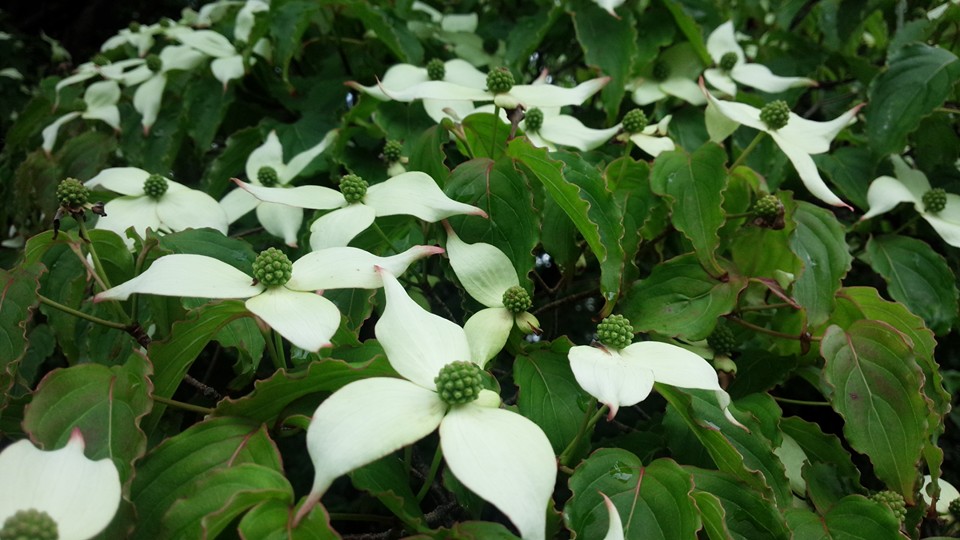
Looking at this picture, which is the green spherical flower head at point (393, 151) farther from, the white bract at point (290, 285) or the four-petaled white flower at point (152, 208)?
the white bract at point (290, 285)

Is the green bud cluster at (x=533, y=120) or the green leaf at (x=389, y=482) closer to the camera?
the green leaf at (x=389, y=482)

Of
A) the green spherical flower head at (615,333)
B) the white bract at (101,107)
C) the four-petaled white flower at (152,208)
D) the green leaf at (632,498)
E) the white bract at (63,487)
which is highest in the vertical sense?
the white bract at (63,487)

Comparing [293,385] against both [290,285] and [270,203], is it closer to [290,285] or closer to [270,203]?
[290,285]

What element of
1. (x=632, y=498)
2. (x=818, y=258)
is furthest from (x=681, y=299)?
(x=632, y=498)

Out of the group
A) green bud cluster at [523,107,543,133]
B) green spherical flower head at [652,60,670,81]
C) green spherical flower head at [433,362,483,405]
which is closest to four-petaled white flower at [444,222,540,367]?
green spherical flower head at [433,362,483,405]

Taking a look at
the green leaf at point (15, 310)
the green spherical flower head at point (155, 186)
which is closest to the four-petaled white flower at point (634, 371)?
the green leaf at point (15, 310)

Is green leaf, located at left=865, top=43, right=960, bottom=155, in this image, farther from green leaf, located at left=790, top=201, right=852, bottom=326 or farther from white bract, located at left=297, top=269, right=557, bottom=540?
white bract, located at left=297, top=269, right=557, bottom=540

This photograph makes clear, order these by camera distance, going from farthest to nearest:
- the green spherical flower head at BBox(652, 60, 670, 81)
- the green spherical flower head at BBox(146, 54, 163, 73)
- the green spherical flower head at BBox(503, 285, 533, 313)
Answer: the green spherical flower head at BBox(146, 54, 163, 73) → the green spherical flower head at BBox(652, 60, 670, 81) → the green spherical flower head at BBox(503, 285, 533, 313)
